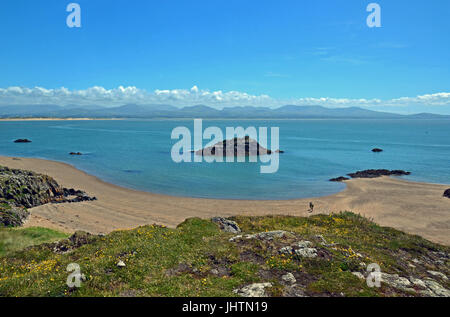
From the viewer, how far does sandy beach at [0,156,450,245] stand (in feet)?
107

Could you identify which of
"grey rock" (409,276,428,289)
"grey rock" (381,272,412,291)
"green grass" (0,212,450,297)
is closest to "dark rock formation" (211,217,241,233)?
"green grass" (0,212,450,297)

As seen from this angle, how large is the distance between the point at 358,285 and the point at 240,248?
6.43 m

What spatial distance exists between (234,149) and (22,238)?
234 ft

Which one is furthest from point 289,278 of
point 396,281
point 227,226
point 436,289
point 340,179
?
point 340,179

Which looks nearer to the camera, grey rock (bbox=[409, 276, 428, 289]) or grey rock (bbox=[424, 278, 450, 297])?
grey rock (bbox=[424, 278, 450, 297])

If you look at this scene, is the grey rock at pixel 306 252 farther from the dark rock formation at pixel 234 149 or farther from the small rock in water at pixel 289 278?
the dark rock formation at pixel 234 149

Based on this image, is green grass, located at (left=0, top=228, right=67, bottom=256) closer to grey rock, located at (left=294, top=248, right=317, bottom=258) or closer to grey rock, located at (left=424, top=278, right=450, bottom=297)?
grey rock, located at (left=294, top=248, right=317, bottom=258)

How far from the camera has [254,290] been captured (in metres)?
11.8

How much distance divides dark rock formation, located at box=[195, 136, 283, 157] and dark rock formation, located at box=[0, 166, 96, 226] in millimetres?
48423

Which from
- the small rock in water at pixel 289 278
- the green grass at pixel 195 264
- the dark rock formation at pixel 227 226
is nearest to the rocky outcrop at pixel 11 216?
the green grass at pixel 195 264

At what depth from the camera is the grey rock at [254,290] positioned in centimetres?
1151

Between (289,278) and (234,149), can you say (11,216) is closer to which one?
(289,278)
